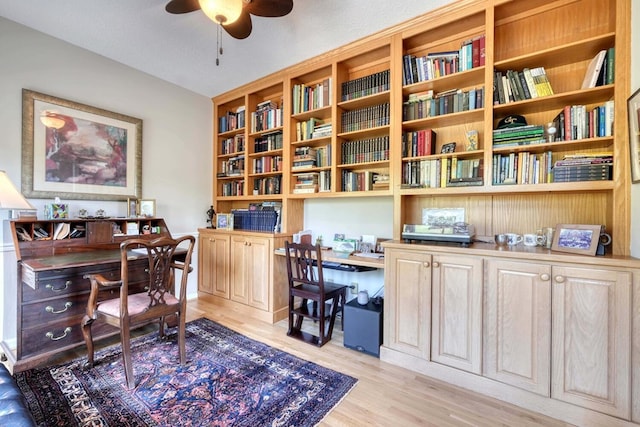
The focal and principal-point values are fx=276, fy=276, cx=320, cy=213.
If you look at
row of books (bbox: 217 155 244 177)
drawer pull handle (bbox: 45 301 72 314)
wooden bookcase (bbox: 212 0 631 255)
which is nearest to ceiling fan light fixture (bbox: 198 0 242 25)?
wooden bookcase (bbox: 212 0 631 255)

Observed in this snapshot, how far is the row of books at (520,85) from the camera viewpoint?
75.4 inches

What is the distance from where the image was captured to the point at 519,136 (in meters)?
1.96

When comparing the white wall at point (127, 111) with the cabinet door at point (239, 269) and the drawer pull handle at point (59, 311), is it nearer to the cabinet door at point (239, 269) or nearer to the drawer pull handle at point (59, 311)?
the drawer pull handle at point (59, 311)

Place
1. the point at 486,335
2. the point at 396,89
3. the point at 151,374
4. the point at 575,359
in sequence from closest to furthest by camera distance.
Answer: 1. the point at 575,359
2. the point at 486,335
3. the point at 151,374
4. the point at 396,89

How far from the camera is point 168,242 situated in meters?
1.91

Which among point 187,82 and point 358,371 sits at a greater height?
point 187,82

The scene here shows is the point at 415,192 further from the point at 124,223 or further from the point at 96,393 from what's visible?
the point at 124,223

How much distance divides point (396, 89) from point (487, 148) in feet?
2.96

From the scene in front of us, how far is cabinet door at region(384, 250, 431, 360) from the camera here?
202 cm

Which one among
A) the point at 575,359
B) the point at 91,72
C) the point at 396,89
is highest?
the point at 91,72

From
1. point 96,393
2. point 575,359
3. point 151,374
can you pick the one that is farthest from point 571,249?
point 96,393

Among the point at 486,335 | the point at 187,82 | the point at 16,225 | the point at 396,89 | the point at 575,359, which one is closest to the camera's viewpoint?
the point at 575,359

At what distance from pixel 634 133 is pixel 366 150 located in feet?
5.70

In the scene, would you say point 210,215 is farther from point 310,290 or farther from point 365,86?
point 365,86
